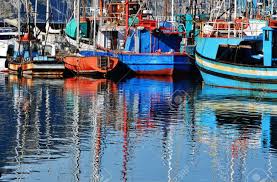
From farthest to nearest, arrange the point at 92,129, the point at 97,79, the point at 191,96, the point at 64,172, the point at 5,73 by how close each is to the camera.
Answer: the point at 5,73 → the point at 97,79 → the point at 191,96 → the point at 92,129 → the point at 64,172

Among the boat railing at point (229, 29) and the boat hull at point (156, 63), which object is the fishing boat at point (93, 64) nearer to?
the boat hull at point (156, 63)

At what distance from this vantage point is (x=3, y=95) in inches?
2112

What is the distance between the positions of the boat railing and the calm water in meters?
4.85

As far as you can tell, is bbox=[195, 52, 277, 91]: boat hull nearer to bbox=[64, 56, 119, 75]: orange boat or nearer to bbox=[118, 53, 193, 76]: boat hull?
bbox=[118, 53, 193, 76]: boat hull

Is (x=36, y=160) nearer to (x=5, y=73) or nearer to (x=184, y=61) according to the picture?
(x=184, y=61)

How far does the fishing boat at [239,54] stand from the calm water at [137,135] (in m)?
1.43

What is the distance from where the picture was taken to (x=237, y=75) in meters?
57.2

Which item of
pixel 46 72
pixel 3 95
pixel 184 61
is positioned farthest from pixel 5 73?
pixel 3 95

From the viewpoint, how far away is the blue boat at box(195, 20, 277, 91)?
55.3 meters

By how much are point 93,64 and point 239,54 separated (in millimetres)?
13979

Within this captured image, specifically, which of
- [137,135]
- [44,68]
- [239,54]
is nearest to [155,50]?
[44,68]

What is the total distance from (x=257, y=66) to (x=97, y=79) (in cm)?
1703

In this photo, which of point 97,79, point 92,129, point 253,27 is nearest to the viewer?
point 92,129

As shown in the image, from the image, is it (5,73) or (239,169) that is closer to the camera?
(239,169)
